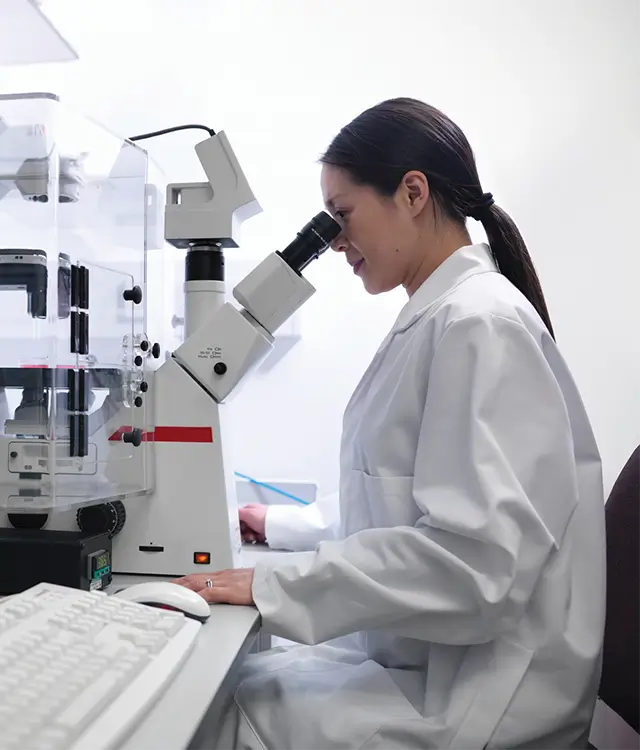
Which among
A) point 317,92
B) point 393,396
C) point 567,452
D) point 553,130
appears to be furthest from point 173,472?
point 553,130

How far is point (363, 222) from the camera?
1.08 meters

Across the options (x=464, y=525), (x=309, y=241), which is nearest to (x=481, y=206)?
(x=309, y=241)

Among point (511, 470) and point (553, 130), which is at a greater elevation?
point (553, 130)

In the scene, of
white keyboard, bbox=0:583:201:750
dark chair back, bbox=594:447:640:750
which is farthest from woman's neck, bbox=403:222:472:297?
white keyboard, bbox=0:583:201:750

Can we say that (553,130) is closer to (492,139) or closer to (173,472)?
(492,139)

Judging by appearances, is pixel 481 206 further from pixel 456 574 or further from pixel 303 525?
pixel 303 525

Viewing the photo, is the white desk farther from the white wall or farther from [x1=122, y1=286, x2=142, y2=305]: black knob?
the white wall

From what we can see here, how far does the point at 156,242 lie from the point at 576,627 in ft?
3.39

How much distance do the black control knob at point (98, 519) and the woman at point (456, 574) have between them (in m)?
0.21

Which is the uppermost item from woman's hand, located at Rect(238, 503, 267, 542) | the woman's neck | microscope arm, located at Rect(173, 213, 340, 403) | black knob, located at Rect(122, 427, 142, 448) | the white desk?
the woman's neck

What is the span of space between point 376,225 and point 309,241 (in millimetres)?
114

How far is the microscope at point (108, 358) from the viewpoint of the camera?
97 cm

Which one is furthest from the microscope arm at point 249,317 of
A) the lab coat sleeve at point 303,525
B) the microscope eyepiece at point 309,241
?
the lab coat sleeve at point 303,525

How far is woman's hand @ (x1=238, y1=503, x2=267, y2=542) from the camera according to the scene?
1483 millimetres
